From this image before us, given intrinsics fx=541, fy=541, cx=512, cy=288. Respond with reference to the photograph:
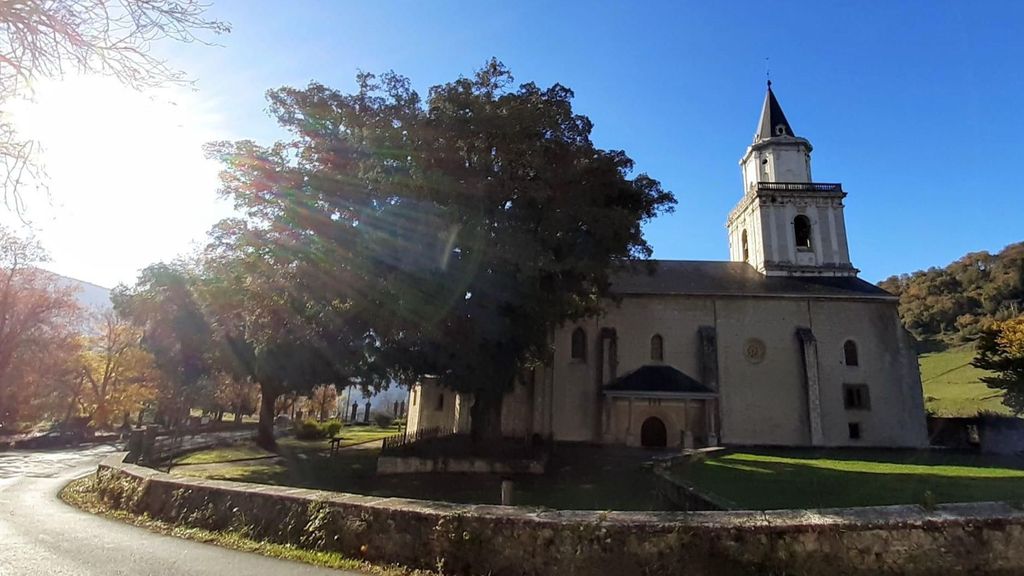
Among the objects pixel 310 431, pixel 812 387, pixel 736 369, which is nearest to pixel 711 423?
pixel 736 369

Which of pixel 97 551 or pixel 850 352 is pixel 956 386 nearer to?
pixel 850 352

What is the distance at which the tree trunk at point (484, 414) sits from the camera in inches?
840

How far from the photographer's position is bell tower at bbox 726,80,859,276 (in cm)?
3391

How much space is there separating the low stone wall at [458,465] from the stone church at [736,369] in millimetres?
10107

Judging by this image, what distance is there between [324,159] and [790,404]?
2715cm

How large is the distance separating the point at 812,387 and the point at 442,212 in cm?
2418

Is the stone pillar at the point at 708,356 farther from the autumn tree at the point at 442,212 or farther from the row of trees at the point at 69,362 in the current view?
the row of trees at the point at 69,362

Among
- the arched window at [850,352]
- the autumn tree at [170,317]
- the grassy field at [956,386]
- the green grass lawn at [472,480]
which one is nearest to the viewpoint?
the green grass lawn at [472,480]

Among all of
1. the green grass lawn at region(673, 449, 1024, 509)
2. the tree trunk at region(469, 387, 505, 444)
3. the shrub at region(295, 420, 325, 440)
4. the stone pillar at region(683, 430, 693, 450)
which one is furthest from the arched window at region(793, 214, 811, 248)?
the shrub at region(295, 420, 325, 440)

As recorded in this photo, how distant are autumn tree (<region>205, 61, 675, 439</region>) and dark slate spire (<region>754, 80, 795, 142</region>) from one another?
2186 cm

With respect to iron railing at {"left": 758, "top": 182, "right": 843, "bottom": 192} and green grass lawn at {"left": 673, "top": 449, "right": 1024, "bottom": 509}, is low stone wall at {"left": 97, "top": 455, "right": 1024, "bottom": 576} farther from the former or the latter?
A: iron railing at {"left": 758, "top": 182, "right": 843, "bottom": 192}

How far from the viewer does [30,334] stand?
105 ft

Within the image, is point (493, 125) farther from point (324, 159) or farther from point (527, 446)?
point (527, 446)

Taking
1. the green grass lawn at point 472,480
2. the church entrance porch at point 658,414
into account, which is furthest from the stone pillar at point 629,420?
the green grass lawn at point 472,480
